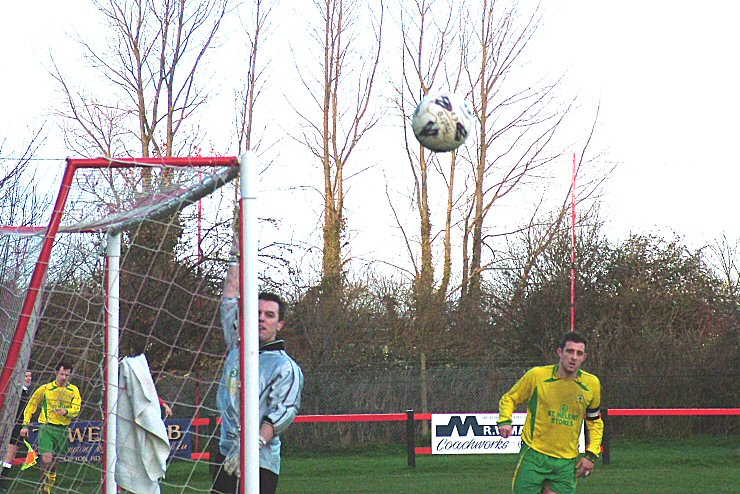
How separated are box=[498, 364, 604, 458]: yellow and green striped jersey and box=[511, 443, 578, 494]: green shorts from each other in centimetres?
5

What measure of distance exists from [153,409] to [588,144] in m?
20.6

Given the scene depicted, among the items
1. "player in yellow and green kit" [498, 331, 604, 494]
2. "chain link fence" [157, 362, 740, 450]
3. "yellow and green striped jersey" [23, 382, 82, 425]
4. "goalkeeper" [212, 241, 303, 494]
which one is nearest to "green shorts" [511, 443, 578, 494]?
"player in yellow and green kit" [498, 331, 604, 494]

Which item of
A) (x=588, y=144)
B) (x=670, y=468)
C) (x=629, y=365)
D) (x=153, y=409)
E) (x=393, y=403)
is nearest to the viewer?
(x=153, y=409)

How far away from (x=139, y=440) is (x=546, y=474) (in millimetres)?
2998

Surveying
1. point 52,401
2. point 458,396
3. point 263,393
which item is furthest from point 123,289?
point 263,393

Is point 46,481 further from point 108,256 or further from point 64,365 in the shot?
point 108,256

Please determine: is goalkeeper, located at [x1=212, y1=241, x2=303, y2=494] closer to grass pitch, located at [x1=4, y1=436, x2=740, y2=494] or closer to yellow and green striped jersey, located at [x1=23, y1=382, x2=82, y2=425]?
grass pitch, located at [x1=4, y1=436, x2=740, y2=494]

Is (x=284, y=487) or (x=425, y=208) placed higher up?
(x=425, y=208)

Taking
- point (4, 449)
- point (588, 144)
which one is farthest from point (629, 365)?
point (4, 449)

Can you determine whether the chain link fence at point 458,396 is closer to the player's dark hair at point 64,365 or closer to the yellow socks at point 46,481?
the player's dark hair at point 64,365

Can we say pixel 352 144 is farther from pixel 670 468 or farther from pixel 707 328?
pixel 670 468

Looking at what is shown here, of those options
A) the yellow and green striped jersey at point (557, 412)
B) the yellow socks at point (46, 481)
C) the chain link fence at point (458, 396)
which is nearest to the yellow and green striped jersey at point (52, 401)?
the yellow socks at point (46, 481)

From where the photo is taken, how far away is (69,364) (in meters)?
13.2

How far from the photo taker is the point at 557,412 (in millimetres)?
7703
